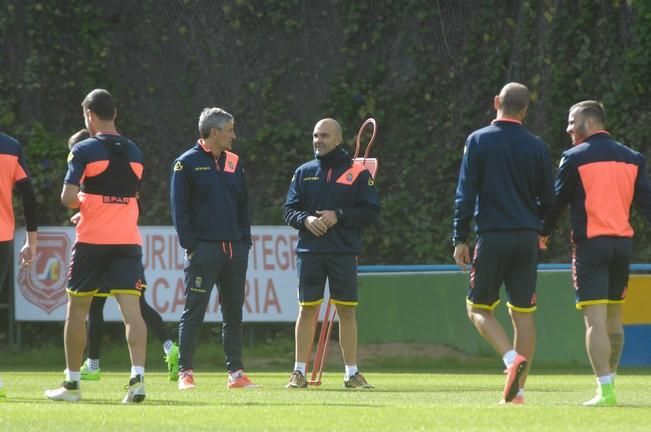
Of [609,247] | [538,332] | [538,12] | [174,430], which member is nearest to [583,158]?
[609,247]

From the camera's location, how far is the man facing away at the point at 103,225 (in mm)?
9727

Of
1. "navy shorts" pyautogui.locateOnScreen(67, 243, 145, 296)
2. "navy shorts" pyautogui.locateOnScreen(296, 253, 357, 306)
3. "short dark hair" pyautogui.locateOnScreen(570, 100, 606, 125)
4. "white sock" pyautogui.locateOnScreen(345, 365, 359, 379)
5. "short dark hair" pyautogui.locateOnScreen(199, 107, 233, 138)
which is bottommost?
"white sock" pyautogui.locateOnScreen(345, 365, 359, 379)

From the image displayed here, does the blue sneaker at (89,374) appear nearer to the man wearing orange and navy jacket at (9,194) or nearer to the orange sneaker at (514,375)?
the man wearing orange and navy jacket at (9,194)

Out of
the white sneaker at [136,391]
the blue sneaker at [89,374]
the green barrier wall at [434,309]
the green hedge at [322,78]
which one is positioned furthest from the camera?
the green hedge at [322,78]

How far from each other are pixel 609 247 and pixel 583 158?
1.91ft

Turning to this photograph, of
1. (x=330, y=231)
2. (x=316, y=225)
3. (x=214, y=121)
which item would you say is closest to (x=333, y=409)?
(x=316, y=225)

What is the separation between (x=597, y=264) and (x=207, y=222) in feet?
10.7

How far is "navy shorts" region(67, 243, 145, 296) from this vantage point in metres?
9.77

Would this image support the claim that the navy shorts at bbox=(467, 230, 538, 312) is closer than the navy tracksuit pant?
Yes

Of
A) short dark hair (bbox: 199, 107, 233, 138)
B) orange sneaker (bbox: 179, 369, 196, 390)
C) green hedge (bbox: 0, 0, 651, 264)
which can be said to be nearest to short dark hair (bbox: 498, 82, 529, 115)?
short dark hair (bbox: 199, 107, 233, 138)

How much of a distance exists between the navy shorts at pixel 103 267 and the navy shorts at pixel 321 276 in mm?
2046

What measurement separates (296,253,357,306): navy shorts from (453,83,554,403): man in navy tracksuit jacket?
2.33 m

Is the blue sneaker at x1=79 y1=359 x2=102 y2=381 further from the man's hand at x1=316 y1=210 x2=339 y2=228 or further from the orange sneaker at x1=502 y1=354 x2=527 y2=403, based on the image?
the orange sneaker at x1=502 y1=354 x2=527 y2=403

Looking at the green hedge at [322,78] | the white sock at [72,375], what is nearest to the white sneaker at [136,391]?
the white sock at [72,375]
